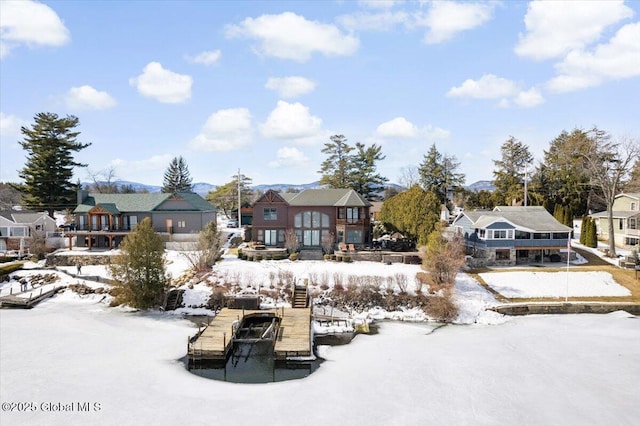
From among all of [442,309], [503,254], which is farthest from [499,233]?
[442,309]

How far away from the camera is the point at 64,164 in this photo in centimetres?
4812

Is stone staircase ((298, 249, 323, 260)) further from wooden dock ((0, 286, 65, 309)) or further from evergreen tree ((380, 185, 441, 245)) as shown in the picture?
wooden dock ((0, 286, 65, 309))

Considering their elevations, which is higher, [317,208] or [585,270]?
[317,208]

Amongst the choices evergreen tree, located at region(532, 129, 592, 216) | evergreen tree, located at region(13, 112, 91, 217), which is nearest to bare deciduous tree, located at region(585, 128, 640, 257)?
evergreen tree, located at region(532, 129, 592, 216)

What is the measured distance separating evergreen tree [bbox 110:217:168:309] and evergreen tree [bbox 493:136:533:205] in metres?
43.2

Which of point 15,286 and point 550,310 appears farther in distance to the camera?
point 15,286

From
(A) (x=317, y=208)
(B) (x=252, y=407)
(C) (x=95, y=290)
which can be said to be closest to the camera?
(B) (x=252, y=407)

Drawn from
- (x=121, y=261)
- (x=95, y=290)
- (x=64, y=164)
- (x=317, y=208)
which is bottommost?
(x=95, y=290)

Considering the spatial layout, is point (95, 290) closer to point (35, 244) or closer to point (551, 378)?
point (35, 244)

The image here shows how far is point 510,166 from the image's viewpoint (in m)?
55.5

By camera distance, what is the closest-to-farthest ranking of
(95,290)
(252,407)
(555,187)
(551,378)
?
(252,407) → (551,378) → (95,290) → (555,187)

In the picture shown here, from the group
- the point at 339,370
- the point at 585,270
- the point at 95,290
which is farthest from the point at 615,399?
the point at 95,290

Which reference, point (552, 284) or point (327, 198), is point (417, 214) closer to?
point (327, 198)

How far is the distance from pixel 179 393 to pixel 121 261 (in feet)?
44.5
